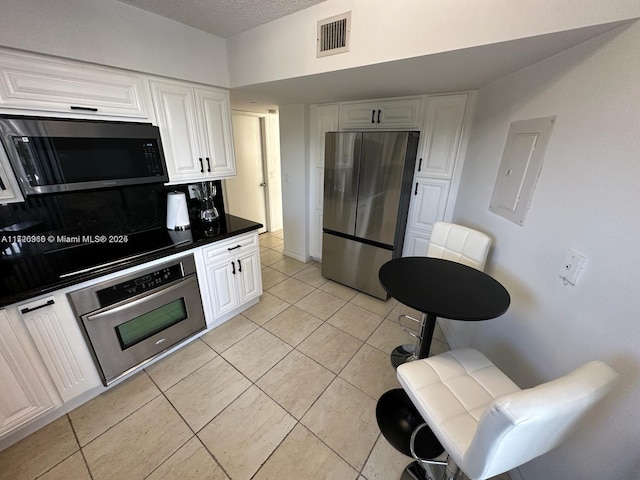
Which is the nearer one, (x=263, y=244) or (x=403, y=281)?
(x=403, y=281)

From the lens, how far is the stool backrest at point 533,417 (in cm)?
67

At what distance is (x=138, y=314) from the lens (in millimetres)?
1710

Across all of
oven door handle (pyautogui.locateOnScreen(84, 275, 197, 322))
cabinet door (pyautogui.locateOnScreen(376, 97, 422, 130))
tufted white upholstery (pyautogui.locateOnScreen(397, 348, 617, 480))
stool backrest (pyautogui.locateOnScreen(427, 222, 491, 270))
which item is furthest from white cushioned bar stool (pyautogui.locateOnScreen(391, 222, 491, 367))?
oven door handle (pyautogui.locateOnScreen(84, 275, 197, 322))

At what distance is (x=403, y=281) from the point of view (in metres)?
1.44

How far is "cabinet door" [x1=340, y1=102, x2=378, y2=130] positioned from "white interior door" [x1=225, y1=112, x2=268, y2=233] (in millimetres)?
1698

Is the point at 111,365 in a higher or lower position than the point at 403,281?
lower

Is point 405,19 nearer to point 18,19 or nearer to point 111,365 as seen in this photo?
point 18,19

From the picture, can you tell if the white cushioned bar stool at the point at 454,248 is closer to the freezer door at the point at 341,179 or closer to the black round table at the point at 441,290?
the black round table at the point at 441,290

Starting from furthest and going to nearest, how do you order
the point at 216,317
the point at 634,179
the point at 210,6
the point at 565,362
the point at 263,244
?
1. the point at 263,244
2. the point at 216,317
3. the point at 210,6
4. the point at 565,362
5. the point at 634,179

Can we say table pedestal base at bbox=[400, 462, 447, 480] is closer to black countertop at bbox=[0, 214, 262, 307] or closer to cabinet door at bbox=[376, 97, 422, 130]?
black countertop at bbox=[0, 214, 262, 307]

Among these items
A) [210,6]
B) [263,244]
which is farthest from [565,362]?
[263,244]

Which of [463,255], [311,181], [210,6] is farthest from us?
[311,181]

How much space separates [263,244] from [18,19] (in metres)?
3.28

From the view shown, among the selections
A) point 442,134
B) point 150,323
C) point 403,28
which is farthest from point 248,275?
point 442,134
